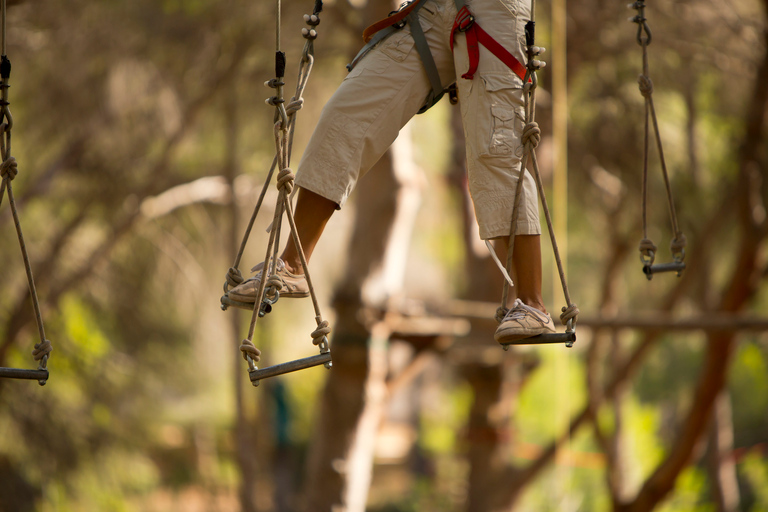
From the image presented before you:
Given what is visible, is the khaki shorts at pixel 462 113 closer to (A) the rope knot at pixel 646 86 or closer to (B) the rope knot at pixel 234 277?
(B) the rope knot at pixel 234 277

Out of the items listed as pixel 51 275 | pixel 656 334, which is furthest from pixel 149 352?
pixel 656 334

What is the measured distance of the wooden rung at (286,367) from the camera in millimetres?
1706

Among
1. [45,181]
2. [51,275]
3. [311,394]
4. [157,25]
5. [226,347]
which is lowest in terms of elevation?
[311,394]

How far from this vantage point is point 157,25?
226 inches

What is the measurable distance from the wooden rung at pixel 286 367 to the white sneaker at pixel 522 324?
0.38 metres

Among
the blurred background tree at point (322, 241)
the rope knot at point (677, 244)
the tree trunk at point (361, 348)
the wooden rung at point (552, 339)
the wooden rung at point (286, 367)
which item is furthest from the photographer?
the blurred background tree at point (322, 241)

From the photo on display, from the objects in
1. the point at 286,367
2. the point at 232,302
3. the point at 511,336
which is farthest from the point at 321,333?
the point at 511,336

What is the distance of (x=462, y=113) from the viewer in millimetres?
1978

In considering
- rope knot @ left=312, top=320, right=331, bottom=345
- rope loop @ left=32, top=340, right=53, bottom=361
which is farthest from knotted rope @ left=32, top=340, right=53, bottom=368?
rope knot @ left=312, top=320, right=331, bottom=345

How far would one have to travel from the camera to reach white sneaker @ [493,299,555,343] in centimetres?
179

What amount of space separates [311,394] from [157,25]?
770 centimetres

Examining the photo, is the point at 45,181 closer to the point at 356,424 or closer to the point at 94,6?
the point at 94,6

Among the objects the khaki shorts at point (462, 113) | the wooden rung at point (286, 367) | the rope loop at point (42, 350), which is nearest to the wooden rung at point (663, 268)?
the khaki shorts at point (462, 113)

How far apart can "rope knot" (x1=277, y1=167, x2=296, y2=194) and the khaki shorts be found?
0.33 feet
